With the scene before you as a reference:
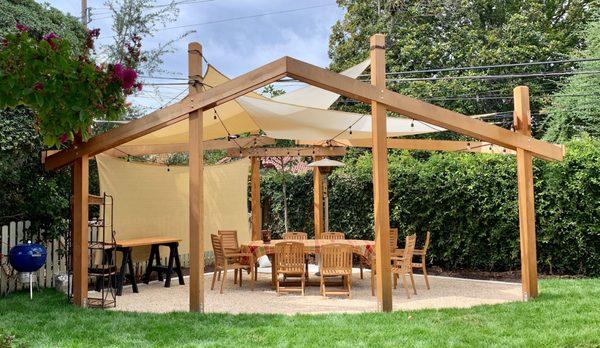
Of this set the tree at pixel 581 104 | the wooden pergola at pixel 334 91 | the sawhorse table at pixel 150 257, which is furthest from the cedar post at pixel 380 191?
the tree at pixel 581 104

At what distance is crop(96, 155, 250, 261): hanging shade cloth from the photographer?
9.85 metres

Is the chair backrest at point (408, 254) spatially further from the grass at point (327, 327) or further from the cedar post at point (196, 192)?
the cedar post at point (196, 192)

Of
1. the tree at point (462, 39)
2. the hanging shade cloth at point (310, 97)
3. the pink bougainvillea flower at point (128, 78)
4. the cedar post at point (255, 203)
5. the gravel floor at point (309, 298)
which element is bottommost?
the gravel floor at point (309, 298)

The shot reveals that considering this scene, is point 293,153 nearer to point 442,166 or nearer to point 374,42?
point 442,166

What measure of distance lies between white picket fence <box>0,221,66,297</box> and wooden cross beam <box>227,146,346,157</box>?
146 inches

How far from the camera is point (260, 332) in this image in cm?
556

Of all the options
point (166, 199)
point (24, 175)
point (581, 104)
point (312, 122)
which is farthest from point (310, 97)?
point (581, 104)

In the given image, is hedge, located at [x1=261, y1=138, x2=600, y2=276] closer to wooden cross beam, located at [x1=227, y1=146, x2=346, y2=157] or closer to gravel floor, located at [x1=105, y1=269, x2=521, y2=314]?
gravel floor, located at [x1=105, y1=269, x2=521, y2=314]

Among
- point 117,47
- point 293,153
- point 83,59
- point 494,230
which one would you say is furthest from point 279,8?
point 83,59

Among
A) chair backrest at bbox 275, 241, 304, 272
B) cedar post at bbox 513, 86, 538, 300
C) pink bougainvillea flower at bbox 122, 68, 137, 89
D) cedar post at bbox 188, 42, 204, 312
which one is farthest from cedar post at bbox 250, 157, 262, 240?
pink bougainvillea flower at bbox 122, 68, 137, 89

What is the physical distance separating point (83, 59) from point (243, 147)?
19.9 ft

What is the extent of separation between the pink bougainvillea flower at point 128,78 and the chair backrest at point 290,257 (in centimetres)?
356

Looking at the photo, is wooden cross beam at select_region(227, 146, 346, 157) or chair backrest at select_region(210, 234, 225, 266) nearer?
chair backrest at select_region(210, 234, 225, 266)

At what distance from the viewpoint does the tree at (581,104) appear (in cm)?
1616
